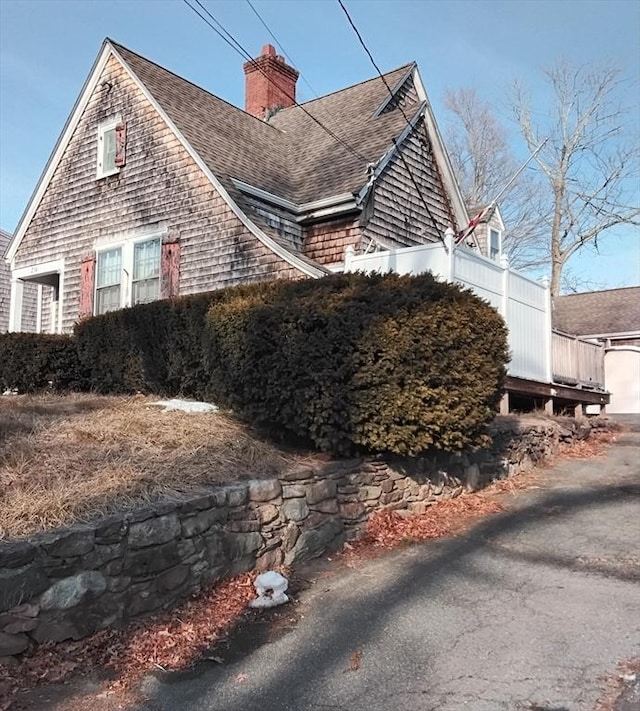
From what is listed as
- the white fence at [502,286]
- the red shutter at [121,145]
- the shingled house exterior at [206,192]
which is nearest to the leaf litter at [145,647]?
the white fence at [502,286]

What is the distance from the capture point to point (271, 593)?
5.25m

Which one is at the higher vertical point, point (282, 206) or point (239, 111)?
point (239, 111)

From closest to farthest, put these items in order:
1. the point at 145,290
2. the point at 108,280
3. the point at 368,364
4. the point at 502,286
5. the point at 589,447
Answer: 1. the point at 368,364
2. the point at 502,286
3. the point at 589,447
4. the point at 145,290
5. the point at 108,280

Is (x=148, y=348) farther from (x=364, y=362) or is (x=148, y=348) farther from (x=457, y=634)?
(x=457, y=634)

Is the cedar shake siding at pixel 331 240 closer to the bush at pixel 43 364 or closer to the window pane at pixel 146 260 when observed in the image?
the window pane at pixel 146 260

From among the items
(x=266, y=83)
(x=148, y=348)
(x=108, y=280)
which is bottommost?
(x=148, y=348)

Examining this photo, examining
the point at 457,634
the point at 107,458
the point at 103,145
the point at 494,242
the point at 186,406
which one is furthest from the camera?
the point at 494,242

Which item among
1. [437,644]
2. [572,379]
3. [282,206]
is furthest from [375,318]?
[572,379]

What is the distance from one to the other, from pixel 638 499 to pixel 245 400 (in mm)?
4905

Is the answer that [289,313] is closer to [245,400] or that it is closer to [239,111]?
[245,400]

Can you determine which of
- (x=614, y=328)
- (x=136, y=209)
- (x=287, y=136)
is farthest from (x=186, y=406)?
(x=614, y=328)

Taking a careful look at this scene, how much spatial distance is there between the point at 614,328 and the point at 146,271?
20.3m

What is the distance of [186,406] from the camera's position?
789 cm

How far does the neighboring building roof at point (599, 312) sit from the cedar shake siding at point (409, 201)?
14935 millimetres
